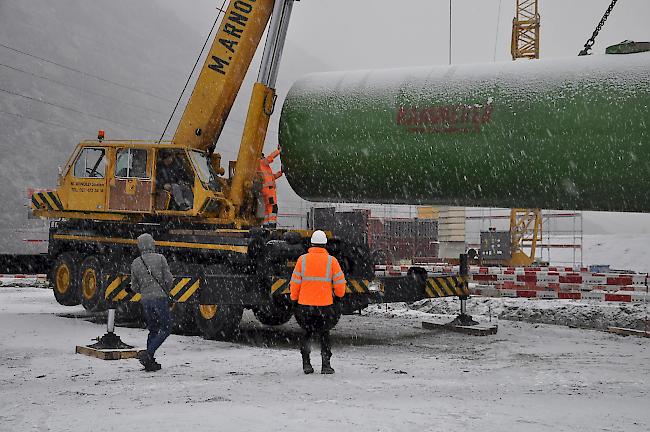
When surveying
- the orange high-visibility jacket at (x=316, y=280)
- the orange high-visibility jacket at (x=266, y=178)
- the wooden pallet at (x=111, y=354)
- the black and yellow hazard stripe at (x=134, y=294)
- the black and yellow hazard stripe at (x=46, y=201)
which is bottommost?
the wooden pallet at (x=111, y=354)

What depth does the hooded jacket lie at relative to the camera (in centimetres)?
791

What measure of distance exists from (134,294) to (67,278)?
13.2 feet

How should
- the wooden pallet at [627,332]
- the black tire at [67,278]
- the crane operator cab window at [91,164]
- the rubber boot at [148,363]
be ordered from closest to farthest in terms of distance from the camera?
the rubber boot at [148,363], the wooden pallet at [627,332], the crane operator cab window at [91,164], the black tire at [67,278]

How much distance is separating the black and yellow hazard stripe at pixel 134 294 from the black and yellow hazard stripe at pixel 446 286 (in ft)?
10.6

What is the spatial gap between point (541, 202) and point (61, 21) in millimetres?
103843

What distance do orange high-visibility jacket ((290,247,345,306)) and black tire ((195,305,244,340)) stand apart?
2.28 m

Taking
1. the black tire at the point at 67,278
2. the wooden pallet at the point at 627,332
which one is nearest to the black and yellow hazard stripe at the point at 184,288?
the black tire at the point at 67,278

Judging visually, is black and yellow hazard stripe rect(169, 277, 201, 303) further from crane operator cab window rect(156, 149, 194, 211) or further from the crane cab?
crane operator cab window rect(156, 149, 194, 211)

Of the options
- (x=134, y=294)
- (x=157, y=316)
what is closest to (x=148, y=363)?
(x=157, y=316)

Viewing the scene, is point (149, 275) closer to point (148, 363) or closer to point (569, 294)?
point (148, 363)

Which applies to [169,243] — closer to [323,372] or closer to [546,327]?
[323,372]

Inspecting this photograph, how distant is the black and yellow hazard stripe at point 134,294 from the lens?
884 centimetres

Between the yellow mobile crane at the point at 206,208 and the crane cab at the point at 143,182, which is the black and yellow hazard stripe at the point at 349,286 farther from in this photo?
the crane cab at the point at 143,182

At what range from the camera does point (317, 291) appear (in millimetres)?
7453
